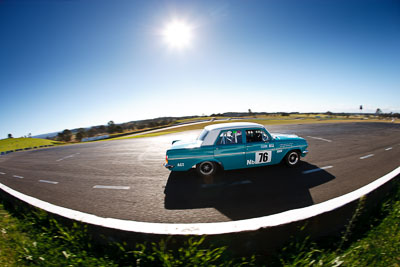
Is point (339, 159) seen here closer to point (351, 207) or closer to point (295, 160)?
point (295, 160)

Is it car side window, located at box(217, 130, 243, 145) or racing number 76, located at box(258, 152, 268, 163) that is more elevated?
car side window, located at box(217, 130, 243, 145)

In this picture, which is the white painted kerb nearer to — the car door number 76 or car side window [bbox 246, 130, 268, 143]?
the car door number 76

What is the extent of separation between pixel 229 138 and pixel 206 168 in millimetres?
1205

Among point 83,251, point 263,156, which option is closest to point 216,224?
point 83,251

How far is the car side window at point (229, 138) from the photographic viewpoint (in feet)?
15.4

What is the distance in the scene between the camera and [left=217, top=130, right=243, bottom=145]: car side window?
4.71 m

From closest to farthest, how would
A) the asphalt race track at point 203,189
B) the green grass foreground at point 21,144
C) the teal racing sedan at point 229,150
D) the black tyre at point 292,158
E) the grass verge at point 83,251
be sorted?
the grass verge at point 83,251 → the asphalt race track at point 203,189 → the teal racing sedan at point 229,150 → the black tyre at point 292,158 → the green grass foreground at point 21,144

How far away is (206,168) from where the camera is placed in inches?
188

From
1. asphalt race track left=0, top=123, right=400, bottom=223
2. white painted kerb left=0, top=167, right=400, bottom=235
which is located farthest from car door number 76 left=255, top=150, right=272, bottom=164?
white painted kerb left=0, top=167, right=400, bottom=235

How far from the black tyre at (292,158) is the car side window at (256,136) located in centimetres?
115

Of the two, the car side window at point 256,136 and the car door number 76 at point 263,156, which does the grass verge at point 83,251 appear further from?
the car side window at point 256,136

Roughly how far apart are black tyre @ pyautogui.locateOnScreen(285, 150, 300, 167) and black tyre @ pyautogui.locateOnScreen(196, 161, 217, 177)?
8.65 feet

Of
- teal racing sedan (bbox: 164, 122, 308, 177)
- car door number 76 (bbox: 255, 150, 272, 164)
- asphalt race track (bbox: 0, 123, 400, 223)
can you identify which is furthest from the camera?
car door number 76 (bbox: 255, 150, 272, 164)

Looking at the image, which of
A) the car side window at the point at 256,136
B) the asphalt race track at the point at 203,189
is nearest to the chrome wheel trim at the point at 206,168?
the asphalt race track at the point at 203,189
